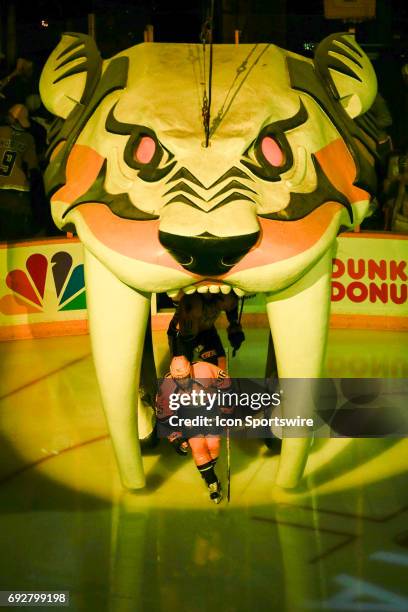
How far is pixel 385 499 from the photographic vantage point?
11.3 feet

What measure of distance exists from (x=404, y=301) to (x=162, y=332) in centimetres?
133

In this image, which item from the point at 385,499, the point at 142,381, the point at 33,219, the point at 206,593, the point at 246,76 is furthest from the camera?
the point at 33,219

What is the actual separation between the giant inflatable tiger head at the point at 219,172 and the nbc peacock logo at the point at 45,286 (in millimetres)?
2395

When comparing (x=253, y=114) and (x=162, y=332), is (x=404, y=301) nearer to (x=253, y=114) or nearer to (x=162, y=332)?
(x=162, y=332)

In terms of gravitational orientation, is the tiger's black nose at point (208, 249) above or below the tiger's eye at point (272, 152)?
below

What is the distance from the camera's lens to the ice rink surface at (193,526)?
9.29 feet

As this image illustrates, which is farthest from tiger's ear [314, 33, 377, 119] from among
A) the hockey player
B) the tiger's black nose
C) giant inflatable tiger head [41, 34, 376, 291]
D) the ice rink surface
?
the ice rink surface

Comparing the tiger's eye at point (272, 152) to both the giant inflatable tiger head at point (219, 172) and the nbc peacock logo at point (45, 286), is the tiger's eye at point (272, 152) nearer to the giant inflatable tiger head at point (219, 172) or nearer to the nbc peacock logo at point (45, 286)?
the giant inflatable tiger head at point (219, 172)

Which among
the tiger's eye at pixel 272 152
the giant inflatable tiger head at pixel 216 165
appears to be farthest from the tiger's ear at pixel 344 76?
the tiger's eye at pixel 272 152

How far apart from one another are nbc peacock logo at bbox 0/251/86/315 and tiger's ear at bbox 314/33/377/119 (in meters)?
2.64

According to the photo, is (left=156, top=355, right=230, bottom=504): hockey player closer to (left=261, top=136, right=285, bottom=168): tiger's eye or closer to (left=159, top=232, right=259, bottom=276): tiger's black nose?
(left=159, top=232, right=259, bottom=276): tiger's black nose

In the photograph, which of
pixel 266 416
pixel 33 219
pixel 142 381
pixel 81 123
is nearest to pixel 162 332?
pixel 33 219

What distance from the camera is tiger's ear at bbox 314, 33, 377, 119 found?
10.4 ft

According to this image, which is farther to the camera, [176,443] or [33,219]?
[33,219]
